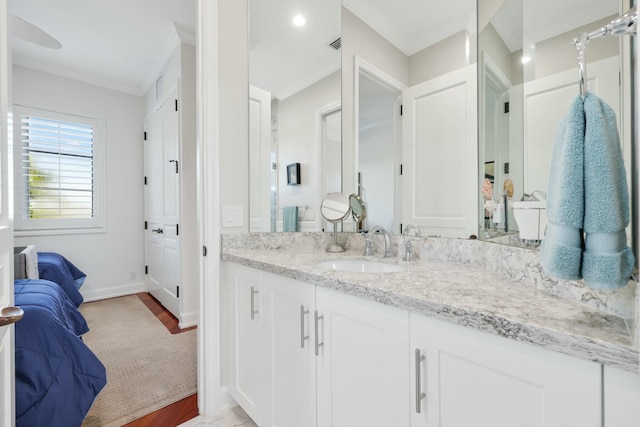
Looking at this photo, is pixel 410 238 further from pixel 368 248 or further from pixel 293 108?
pixel 293 108

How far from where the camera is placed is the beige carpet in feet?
5.29

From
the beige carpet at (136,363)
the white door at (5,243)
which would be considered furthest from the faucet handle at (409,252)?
the beige carpet at (136,363)

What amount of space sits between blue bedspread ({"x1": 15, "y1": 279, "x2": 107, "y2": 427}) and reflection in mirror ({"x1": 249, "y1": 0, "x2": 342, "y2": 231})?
1037 millimetres

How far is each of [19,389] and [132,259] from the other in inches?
118

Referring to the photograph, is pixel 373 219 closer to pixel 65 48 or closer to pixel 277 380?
pixel 277 380

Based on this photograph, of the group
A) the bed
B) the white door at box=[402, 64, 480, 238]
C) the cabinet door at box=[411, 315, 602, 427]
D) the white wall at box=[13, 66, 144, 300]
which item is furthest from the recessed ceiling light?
the white wall at box=[13, 66, 144, 300]

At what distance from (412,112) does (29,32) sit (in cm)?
278

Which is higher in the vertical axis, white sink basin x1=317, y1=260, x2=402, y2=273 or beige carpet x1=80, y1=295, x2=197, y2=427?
white sink basin x1=317, y1=260, x2=402, y2=273

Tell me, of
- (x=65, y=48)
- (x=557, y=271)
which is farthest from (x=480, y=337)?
(x=65, y=48)

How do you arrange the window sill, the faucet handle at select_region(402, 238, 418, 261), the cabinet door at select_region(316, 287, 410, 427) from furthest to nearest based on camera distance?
the window sill → the faucet handle at select_region(402, 238, 418, 261) → the cabinet door at select_region(316, 287, 410, 427)

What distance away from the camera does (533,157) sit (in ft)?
2.85

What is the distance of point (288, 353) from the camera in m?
1.13

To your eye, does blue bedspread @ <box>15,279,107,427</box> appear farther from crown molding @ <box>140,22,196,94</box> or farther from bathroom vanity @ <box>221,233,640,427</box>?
crown molding @ <box>140,22,196,94</box>

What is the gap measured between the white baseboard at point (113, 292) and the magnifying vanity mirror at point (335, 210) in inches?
135
